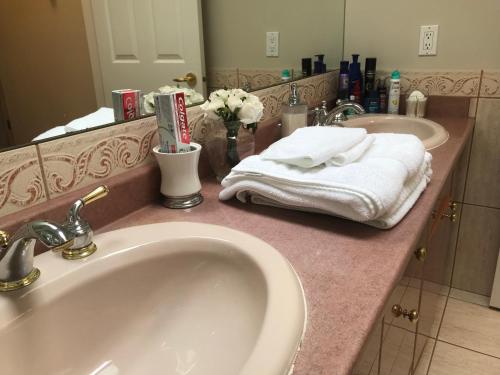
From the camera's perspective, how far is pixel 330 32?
1727 millimetres

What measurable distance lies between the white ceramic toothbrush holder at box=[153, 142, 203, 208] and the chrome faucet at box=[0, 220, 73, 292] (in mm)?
306

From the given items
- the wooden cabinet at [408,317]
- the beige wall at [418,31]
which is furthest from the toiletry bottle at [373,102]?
the wooden cabinet at [408,317]

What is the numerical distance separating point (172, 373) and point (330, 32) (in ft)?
4.98

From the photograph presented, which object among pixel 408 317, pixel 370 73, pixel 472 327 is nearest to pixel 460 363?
pixel 472 327

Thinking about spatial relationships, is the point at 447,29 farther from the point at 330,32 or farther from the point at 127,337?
the point at 127,337

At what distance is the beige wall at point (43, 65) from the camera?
0.65 meters

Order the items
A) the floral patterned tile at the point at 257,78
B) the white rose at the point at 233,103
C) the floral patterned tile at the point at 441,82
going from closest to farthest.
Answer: the white rose at the point at 233,103 → the floral patterned tile at the point at 257,78 → the floral patterned tile at the point at 441,82

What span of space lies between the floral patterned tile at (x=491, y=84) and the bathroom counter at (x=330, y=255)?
74 centimetres

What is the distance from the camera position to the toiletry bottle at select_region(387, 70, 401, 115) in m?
1.62

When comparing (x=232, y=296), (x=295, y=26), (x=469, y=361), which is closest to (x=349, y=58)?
(x=295, y=26)

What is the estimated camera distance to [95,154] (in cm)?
77

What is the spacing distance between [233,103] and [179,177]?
0.22 metres

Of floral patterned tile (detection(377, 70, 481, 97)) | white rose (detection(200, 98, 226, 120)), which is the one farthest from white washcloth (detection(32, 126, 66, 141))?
floral patterned tile (detection(377, 70, 481, 97))

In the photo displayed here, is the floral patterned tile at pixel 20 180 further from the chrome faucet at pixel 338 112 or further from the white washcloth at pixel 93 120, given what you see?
the chrome faucet at pixel 338 112
